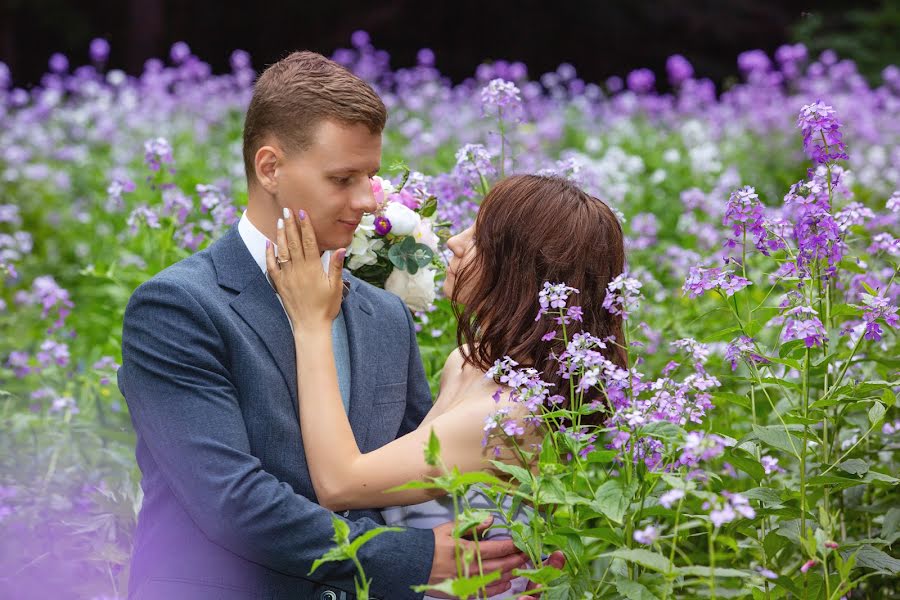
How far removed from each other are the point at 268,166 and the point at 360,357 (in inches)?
18.7

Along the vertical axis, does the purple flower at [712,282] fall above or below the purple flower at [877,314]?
above

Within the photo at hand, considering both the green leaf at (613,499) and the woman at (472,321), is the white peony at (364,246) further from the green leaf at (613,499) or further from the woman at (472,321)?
the green leaf at (613,499)

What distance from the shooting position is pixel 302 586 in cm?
224

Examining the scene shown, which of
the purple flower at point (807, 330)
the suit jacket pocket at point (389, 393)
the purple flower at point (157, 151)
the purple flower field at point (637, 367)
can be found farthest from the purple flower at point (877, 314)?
the purple flower at point (157, 151)

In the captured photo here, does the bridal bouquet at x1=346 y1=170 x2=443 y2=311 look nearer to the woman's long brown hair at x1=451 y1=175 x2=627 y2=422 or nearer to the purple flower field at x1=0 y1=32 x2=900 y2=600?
the purple flower field at x1=0 y1=32 x2=900 y2=600

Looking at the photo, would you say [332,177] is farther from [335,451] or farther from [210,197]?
[210,197]

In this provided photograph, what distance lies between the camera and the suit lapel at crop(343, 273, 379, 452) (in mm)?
2363

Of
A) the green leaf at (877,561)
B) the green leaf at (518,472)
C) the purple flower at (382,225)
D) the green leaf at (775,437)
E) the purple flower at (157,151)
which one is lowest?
the green leaf at (877,561)

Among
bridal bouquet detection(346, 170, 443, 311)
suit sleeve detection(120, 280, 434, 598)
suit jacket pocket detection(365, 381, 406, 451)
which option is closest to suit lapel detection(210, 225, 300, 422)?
suit sleeve detection(120, 280, 434, 598)

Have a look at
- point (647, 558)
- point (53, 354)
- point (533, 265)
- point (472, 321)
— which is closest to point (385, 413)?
point (472, 321)

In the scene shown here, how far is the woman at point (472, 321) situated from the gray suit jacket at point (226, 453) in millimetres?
64

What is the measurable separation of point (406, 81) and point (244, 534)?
5.79 meters

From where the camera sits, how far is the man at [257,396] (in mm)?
2066

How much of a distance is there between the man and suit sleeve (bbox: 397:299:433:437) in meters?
0.26
